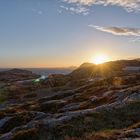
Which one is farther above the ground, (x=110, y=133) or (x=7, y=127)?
(x=110, y=133)

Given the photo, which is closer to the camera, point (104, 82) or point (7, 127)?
point (7, 127)

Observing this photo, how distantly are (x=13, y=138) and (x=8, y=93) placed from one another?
84.5 metres

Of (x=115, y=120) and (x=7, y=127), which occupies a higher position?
(x=115, y=120)

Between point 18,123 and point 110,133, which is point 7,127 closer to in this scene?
point 18,123

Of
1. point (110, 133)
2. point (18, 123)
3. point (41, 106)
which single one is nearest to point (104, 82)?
point (41, 106)

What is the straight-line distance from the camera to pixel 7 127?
3984cm

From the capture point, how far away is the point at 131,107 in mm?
35375

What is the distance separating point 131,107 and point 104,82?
55342mm

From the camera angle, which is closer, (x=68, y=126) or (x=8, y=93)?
(x=68, y=126)

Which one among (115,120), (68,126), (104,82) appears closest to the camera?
(68,126)

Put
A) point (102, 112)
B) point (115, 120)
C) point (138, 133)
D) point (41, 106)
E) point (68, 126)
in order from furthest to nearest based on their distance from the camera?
point (41, 106), point (102, 112), point (115, 120), point (68, 126), point (138, 133)

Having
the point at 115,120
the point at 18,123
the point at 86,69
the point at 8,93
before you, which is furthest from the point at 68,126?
the point at 86,69

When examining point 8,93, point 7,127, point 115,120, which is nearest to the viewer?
point 115,120

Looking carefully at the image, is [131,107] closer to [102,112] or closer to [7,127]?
[102,112]
